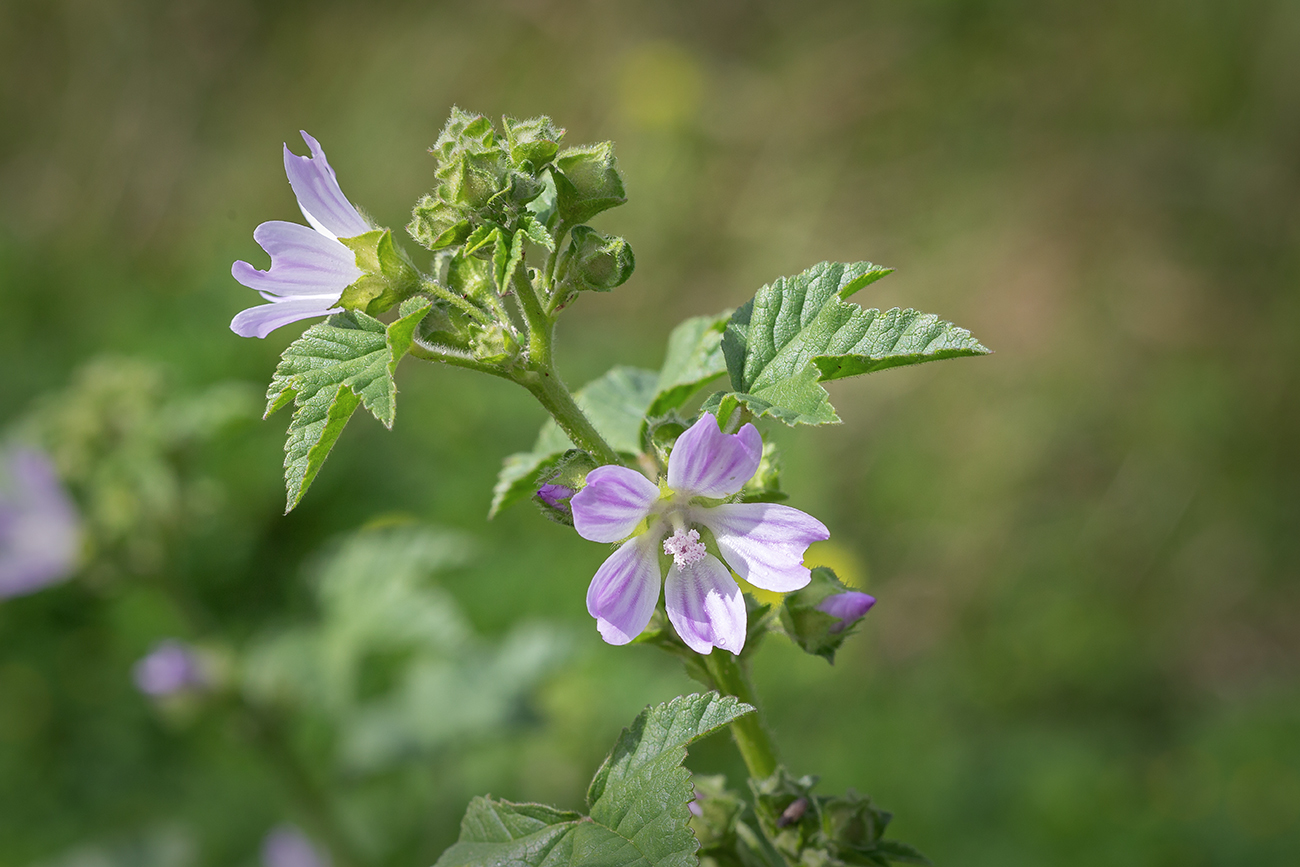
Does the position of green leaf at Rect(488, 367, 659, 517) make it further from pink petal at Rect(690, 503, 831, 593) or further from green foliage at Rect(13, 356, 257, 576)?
green foliage at Rect(13, 356, 257, 576)

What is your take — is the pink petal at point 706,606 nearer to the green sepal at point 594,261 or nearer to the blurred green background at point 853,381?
the green sepal at point 594,261

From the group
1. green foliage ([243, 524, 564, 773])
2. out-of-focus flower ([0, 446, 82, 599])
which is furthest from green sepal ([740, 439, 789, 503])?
out-of-focus flower ([0, 446, 82, 599])

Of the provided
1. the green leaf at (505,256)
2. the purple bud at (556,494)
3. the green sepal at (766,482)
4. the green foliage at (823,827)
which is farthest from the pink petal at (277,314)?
the green foliage at (823,827)

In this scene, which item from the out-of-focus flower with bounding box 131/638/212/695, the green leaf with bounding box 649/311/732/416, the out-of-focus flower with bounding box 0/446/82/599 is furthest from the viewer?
the out-of-focus flower with bounding box 0/446/82/599

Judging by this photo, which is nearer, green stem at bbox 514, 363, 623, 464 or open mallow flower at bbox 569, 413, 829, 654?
open mallow flower at bbox 569, 413, 829, 654

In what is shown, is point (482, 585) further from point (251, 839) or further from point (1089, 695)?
point (1089, 695)

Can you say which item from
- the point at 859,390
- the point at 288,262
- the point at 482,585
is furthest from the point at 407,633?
the point at 859,390
